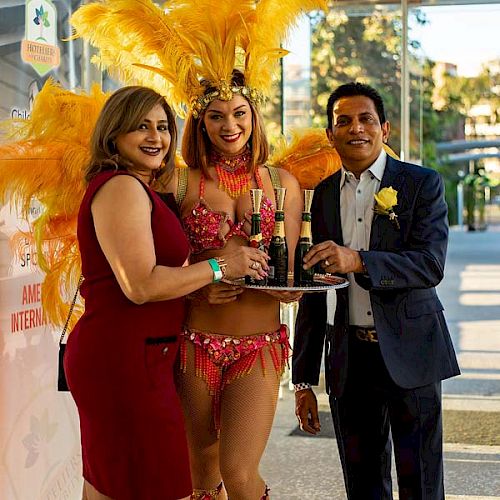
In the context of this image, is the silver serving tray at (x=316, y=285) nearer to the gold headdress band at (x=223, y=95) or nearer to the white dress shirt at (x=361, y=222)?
the white dress shirt at (x=361, y=222)

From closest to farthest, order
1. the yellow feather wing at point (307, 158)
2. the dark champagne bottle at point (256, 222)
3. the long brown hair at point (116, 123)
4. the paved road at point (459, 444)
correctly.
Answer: the long brown hair at point (116, 123)
the dark champagne bottle at point (256, 222)
the yellow feather wing at point (307, 158)
the paved road at point (459, 444)

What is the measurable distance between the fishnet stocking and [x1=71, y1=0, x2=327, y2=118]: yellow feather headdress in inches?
34.8

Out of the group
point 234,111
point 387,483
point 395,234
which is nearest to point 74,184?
point 234,111

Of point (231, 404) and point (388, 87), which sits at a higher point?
point (388, 87)

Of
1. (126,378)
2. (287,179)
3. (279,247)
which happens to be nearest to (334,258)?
(279,247)

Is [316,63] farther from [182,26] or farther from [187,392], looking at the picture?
[187,392]

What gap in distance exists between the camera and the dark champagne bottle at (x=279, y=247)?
307 centimetres

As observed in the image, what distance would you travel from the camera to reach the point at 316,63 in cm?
745

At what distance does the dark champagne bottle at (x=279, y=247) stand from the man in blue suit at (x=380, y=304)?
154 mm

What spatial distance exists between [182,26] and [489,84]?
8737 millimetres

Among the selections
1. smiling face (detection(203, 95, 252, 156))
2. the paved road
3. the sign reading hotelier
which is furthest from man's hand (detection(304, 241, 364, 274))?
the paved road

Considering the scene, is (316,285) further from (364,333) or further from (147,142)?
(147,142)

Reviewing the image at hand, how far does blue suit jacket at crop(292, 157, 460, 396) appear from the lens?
9.74ft

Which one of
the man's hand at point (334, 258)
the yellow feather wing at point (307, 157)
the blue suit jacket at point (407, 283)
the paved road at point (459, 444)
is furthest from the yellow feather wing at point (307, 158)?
the paved road at point (459, 444)
